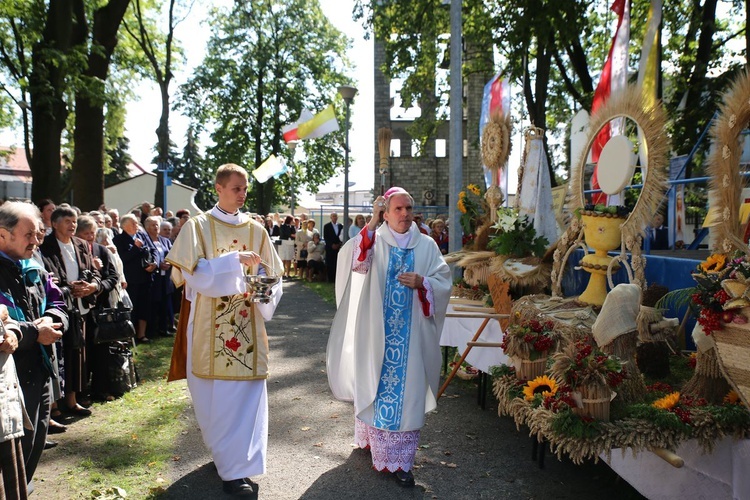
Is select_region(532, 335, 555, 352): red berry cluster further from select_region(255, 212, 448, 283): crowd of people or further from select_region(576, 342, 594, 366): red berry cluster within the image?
select_region(255, 212, 448, 283): crowd of people

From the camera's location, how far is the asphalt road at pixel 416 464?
444 centimetres

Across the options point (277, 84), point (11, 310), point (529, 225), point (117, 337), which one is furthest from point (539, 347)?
point (277, 84)

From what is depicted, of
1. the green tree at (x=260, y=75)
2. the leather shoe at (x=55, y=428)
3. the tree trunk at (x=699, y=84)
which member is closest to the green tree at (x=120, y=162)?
the green tree at (x=260, y=75)

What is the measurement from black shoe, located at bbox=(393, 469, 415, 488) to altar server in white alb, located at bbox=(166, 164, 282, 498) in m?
0.92

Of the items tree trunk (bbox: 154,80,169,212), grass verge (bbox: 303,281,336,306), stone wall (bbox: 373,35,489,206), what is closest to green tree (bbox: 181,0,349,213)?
stone wall (bbox: 373,35,489,206)

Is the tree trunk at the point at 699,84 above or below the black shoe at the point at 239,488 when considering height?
above

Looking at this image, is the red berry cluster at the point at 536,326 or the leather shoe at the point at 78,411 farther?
the leather shoe at the point at 78,411

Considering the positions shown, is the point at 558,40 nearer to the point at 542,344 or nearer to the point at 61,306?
the point at 542,344

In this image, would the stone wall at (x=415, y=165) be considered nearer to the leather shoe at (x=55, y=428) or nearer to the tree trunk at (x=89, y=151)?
the tree trunk at (x=89, y=151)

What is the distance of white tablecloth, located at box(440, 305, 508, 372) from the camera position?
243 inches

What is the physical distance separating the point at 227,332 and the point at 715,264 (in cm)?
304

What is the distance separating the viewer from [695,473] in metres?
3.62

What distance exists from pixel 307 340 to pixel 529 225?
429 centimetres

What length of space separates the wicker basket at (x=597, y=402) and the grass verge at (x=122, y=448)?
2.75 m
